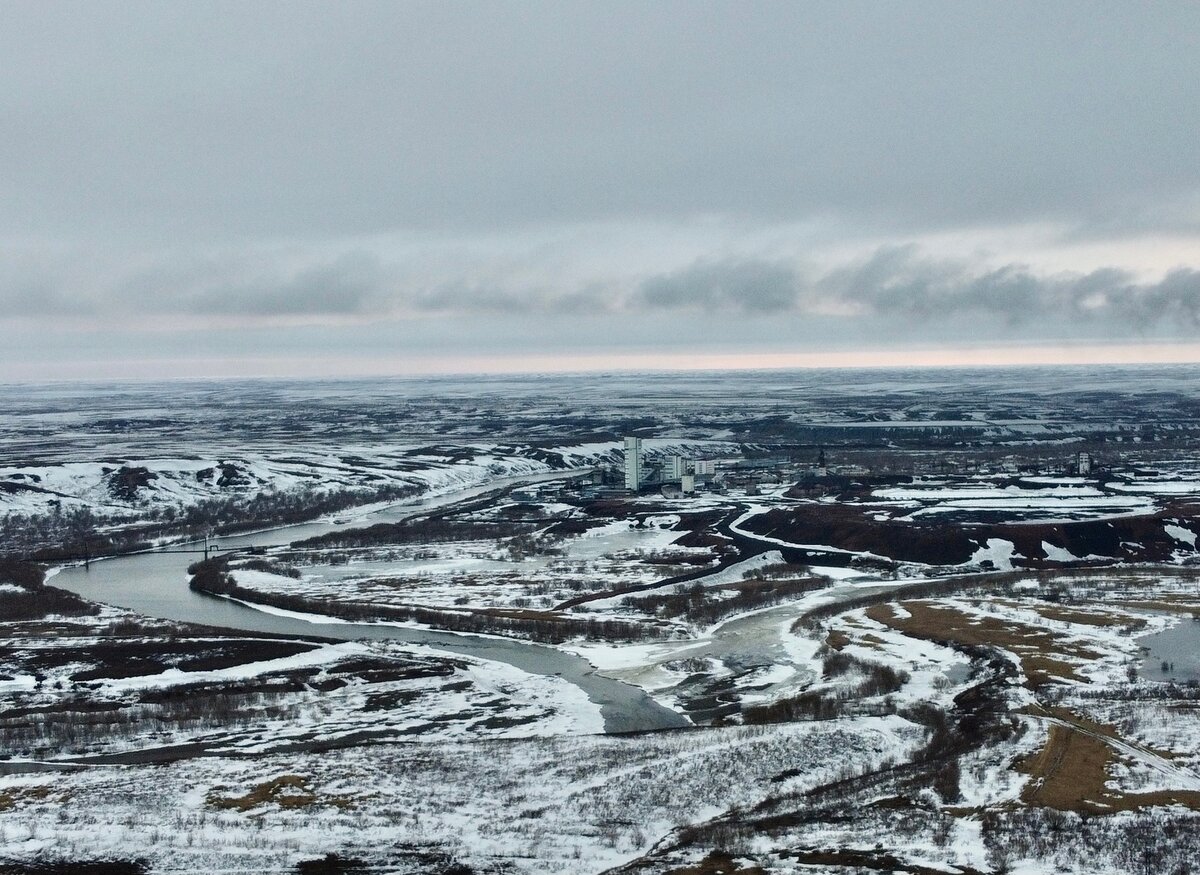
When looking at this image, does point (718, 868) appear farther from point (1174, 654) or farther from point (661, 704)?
point (1174, 654)

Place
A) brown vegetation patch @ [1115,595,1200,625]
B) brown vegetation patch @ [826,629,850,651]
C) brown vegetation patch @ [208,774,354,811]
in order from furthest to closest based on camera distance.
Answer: brown vegetation patch @ [1115,595,1200,625]
brown vegetation patch @ [826,629,850,651]
brown vegetation patch @ [208,774,354,811]

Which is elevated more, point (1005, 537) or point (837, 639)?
point (1005, 537)

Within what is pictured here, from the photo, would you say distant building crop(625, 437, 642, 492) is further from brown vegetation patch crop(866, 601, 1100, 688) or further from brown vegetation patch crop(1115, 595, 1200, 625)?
brown vegetation patch crop(1115, 595, 1200, 625)

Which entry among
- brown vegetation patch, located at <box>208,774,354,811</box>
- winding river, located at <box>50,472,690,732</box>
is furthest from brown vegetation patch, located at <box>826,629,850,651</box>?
brown vegetation patch, located at <box>208,774,354,811</box>

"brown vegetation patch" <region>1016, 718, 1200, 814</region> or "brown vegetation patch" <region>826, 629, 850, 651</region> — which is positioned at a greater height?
"brown vegetation patch" <region>1016, 718, 1200, 814</region>

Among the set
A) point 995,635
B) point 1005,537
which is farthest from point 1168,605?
point 1005,537

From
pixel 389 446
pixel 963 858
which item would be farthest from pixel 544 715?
pixel 389 446

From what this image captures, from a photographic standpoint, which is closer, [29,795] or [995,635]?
[29,795]
